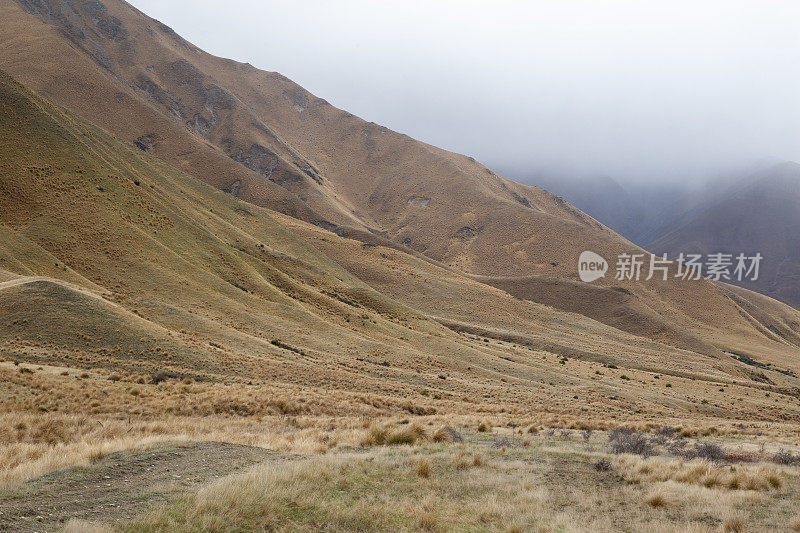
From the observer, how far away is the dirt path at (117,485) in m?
5.70

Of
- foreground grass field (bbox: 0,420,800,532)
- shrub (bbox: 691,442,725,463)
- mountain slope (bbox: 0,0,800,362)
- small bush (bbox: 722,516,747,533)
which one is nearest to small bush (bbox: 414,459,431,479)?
foreground grass field (bbox: 0,420,800,532)

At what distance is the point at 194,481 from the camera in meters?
7.48

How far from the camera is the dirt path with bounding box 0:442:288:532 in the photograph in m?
5.70

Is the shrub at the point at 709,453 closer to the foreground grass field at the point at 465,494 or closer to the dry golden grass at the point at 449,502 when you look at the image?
the foreground grass field at the point at 465,494

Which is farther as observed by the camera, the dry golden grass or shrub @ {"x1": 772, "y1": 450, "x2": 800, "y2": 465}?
shrub @ {"x1": 772, "y1": 450, "x2": 800, "y2": 465}

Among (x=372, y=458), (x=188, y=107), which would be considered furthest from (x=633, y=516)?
(x=188, y=107)

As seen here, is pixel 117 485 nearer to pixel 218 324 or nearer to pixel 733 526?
pixel 733 526

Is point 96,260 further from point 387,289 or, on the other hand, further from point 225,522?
point 387,289

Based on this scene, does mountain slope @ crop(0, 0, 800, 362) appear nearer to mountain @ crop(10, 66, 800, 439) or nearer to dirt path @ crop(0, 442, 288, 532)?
mountain @ crop(10, 66, 800, 439)

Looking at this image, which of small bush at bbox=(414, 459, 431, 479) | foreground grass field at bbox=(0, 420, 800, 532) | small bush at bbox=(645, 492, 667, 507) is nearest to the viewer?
foreground grass field at bbox=(0, 420, 800, 532)

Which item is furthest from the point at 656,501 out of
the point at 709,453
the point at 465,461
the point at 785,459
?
the point at 785,459

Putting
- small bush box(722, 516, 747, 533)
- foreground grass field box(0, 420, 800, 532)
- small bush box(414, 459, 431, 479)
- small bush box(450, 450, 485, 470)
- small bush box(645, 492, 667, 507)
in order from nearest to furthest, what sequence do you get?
foreground grass field box(0, 420, 800, 532), small bush box(722, 516, 747, 533), small bush box(645, 492, 667, 507), small bush box(414, 459, 431, 479), small bush box(450, 450, 485, 470)

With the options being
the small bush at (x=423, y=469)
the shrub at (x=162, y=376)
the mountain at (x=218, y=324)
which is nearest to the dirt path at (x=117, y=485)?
the small bush at (x=423, y=469)

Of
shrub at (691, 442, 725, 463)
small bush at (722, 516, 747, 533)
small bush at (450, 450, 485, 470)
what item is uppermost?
small bush at (722, 516, 747, 533)
